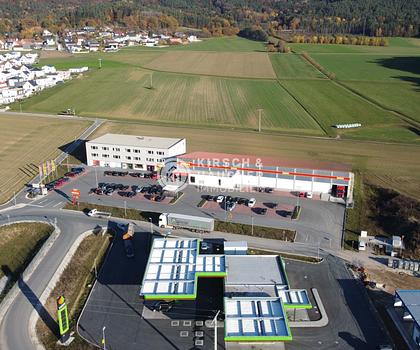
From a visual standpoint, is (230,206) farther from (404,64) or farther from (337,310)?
(404,64)

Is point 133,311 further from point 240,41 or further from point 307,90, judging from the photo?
point 240,41

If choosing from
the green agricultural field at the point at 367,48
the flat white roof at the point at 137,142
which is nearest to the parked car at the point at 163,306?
the flat white roof at the point at 137,142

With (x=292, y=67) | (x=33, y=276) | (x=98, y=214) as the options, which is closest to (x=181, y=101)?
(x=292, y=67)

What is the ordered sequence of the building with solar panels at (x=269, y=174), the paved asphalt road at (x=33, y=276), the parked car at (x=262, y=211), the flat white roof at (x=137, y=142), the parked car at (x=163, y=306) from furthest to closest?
1. the flat white roof at (x=137, y=142)
2. the building with solar panels at (x=269, y=174)
3. the parked car at (x=262, y=211)
4. the parked car at (x=163, y=306)
5. the paved asphalt road at (x=33, y=276)

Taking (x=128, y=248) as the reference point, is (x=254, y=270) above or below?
above

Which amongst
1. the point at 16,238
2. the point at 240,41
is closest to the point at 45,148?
the point at 16,238

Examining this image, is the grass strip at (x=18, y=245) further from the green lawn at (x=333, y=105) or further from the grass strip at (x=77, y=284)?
the green lawn at (x=333, y=105)
